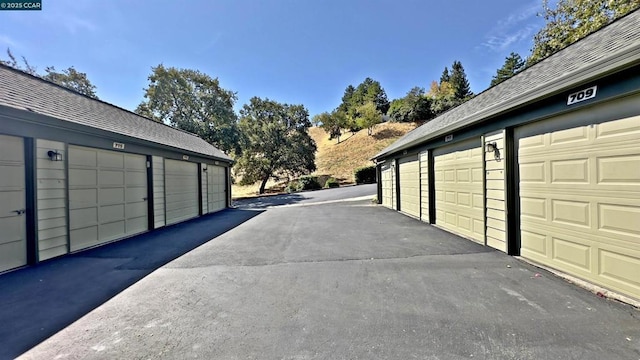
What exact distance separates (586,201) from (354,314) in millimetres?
3481

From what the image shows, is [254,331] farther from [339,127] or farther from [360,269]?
[339,127]

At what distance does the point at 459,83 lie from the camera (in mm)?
47500

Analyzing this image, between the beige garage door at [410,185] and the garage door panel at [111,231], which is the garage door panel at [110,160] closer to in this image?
the garage door panel at [111,231]

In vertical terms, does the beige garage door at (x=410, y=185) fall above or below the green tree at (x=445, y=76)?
below

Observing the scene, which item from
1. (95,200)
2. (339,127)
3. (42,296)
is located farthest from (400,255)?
(339,127)

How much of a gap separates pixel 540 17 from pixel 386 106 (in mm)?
45807

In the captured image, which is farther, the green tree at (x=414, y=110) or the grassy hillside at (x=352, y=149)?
the green tree at (x=414, y=110)

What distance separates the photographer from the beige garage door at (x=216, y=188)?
510 inches

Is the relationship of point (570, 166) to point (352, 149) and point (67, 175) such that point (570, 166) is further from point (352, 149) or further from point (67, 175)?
point (352, 149)

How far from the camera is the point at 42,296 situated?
11.7 feet

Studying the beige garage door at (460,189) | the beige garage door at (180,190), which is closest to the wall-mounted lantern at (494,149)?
the beige garage door at (460,189)

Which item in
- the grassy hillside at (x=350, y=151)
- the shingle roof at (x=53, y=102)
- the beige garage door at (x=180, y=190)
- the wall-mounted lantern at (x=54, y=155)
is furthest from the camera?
the grassy hillside at (x=350, y=151)

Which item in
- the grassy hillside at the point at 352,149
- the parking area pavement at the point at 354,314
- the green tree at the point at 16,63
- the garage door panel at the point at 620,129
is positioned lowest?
the parking area pavement at the point at 354,314

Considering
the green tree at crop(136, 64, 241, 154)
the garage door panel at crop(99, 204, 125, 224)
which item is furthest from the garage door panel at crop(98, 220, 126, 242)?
the green tree at crop(136, 64, 241, 154)
